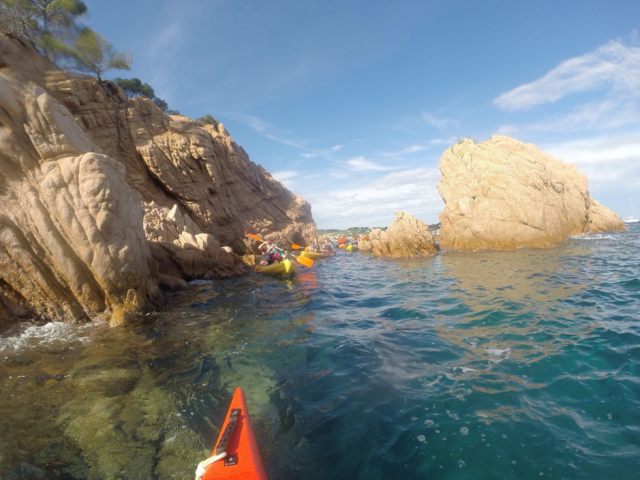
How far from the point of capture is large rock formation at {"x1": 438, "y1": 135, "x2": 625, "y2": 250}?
2016 centimetres

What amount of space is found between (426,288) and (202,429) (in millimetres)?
9260

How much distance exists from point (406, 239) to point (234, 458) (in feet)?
66.9

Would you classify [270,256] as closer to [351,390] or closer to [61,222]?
[61,222]

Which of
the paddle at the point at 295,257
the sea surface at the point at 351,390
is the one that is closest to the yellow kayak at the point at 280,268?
the paddle at the point at 295,257

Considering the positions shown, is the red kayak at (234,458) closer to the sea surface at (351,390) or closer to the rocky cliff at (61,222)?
the sea surface at (351,390)

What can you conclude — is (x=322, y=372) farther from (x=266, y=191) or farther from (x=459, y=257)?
(x=266, y=191)

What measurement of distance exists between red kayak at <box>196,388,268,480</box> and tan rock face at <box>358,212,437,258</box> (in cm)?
1970

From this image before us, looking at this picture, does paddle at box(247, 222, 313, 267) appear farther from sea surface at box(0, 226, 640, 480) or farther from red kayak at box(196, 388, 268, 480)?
red kayak at box(196, 388, 268, 480)

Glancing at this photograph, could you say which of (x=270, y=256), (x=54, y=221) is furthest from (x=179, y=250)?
(x=54, y=221)

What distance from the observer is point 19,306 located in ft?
25.5

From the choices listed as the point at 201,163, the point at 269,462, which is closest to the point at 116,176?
the point at 269,462

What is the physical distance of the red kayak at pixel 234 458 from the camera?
2770 mm

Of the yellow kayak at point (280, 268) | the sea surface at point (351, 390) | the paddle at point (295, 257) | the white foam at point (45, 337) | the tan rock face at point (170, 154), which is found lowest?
the sea surface at point (351, 390)

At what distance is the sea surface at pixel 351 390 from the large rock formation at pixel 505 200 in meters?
11.7
